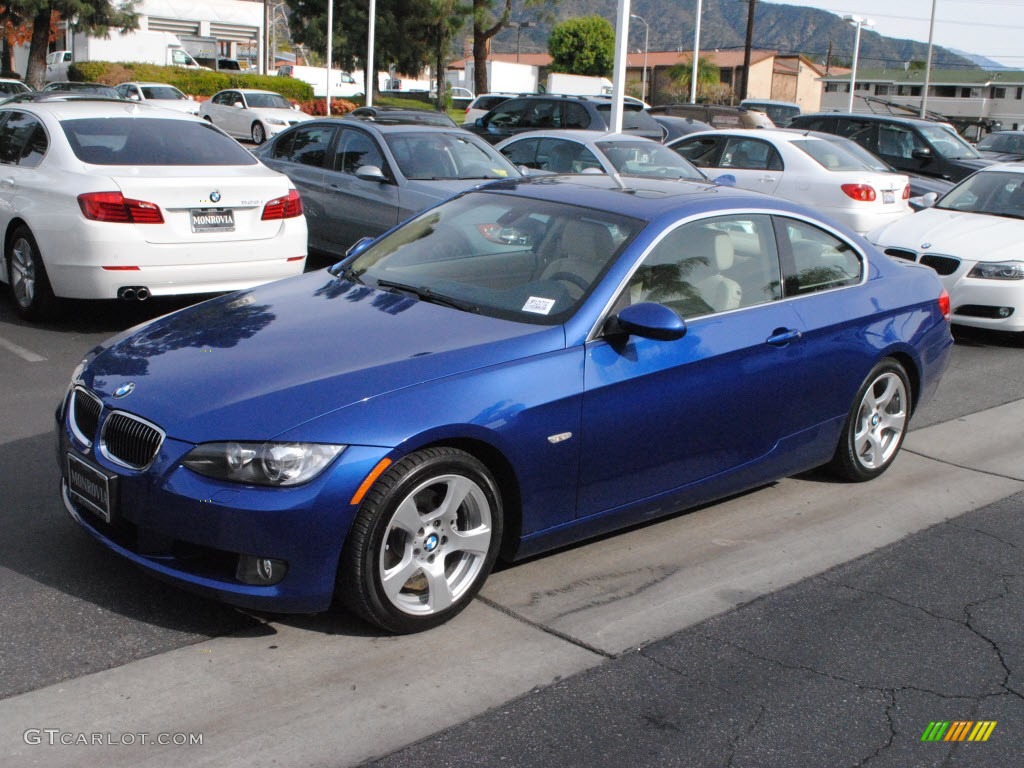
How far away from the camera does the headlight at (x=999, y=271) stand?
31.7 feet

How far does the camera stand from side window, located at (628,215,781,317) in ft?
15.9

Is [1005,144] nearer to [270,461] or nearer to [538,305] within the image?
[538,305]

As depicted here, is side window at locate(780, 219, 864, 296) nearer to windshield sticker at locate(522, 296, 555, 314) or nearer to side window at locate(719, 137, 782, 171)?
windshield sticker at locate(522, 296, 555, 314)

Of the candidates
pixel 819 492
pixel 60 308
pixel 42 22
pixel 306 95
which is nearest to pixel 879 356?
pixel 819 492

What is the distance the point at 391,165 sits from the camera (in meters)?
10.8

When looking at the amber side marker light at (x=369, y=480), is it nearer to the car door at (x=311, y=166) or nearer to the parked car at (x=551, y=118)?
the car door at (x=311, y=166)

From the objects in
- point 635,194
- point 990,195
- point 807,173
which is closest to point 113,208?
point 635,194

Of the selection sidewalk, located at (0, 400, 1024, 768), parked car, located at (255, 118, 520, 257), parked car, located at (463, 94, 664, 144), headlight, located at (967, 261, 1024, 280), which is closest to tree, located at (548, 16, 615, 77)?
parked car, located at (463, 94, 664, 144)

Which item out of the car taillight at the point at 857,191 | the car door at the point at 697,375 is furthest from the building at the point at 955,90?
the car door at the point at 697,375

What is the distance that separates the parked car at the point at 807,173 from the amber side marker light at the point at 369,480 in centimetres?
1034

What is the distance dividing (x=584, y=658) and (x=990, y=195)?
29.0ft

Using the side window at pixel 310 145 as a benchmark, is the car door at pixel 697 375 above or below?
below

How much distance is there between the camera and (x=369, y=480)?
3756mm

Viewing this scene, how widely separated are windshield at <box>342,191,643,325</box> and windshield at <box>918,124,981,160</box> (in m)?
14.3
